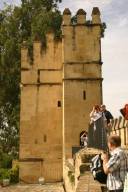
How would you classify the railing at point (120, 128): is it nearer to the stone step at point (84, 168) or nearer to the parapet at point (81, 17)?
the stone step at point (84, 168)

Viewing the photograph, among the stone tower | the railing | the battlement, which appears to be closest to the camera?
the railing

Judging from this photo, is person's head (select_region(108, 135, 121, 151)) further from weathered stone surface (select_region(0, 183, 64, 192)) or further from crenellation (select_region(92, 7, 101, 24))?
crenellation (select_region(92, 7, 101, 24))

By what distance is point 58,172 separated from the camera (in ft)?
96.5

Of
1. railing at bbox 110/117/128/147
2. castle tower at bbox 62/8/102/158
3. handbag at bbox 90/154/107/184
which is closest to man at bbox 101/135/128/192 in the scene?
handbag at bbox 90/154/107/184

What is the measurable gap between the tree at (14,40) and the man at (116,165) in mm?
28644

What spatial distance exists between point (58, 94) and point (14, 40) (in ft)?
27.6

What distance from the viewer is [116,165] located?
663 centimetres

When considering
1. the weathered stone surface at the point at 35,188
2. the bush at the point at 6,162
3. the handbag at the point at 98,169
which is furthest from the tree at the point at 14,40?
the handbag at the point at 98,169

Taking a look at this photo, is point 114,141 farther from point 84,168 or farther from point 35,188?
point 35,188

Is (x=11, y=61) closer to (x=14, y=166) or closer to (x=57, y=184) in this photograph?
(x=14, y=166)

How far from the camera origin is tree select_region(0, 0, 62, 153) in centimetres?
3591

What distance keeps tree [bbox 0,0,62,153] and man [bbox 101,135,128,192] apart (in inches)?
1128

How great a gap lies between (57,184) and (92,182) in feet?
65.5

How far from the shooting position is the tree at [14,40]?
3591 centimetres
